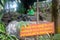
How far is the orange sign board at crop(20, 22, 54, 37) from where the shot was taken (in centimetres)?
275

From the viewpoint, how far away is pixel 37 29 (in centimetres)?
286

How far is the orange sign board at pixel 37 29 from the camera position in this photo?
2748 mm

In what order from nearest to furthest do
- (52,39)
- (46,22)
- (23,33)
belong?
(52,39) < (23,33) < (46,22)

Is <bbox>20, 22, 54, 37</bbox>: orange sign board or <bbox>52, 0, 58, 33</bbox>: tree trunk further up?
<bbox>52, 0, 58, 33</bbox>: tree trunk

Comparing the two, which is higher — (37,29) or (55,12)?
(55,12)

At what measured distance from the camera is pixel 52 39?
2342 mm

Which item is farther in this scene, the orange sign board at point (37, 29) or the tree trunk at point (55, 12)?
the tree trunk at point (55, 12)

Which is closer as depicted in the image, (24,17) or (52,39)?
(52,39)

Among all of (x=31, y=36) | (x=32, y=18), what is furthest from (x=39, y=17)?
(x=31, y=36)

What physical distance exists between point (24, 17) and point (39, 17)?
254mm

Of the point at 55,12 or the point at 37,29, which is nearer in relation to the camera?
the point at 37,29

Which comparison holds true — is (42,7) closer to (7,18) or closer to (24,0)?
(24,0)

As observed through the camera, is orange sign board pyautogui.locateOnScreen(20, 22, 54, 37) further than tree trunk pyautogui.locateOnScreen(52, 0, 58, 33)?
No

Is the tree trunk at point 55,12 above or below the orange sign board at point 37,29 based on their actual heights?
above
